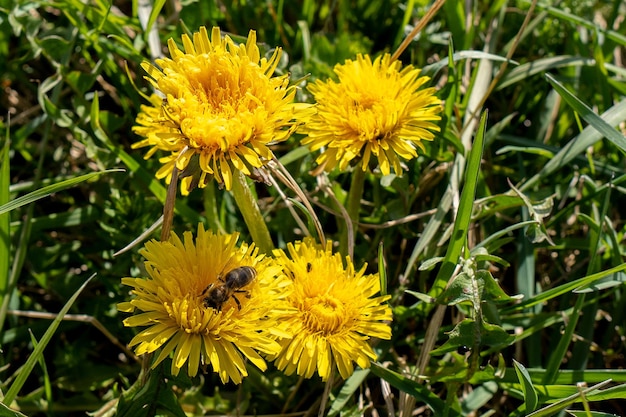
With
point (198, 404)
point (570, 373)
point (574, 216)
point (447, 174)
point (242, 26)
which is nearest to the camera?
point (570, 373)

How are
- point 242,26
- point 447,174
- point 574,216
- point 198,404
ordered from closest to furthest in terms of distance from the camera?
point 198,404, point 447,174, point 574,216, point 242,26

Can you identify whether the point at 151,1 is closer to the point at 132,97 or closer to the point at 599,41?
the point at 132,97

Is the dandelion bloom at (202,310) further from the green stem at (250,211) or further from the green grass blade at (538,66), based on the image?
the green grass blade at (538,66)

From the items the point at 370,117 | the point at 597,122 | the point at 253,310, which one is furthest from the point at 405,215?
the point at 253,310

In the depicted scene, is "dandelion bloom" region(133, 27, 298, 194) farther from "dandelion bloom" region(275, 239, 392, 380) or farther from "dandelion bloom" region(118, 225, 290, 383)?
"dandelion bloom" region(275, 239, 392, 380)

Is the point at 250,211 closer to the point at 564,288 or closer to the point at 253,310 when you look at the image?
the point at 253,310

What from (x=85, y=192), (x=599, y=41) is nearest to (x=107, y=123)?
(x=85, y=192)

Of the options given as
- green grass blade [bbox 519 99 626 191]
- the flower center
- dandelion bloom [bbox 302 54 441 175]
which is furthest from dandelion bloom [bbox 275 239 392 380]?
green grass blade [bbox 519 99 626 191]
